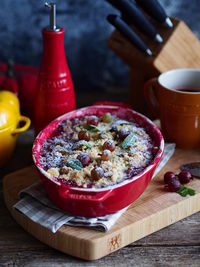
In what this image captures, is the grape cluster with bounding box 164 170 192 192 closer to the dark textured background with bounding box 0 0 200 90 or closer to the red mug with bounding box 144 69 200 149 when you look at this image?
the red mug with bounding box 144 69 200 149

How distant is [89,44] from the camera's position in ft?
5.82

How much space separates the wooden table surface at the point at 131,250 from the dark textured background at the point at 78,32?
80 cm

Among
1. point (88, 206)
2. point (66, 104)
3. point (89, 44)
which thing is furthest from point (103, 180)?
point (89, 44)

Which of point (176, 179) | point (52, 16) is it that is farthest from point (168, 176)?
point (52, 16)

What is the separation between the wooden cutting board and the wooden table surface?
0.01 m

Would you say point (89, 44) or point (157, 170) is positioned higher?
point (89, 44)

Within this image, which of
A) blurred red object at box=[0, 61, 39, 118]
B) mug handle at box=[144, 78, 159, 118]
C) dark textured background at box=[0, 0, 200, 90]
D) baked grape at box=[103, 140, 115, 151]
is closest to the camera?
baked grape at box=[103, 140, 115, 151]

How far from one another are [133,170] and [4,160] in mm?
415

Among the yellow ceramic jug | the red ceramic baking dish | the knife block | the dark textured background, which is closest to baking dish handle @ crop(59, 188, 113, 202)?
the red ceramic baking dish

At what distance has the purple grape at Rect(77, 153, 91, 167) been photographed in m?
1.07

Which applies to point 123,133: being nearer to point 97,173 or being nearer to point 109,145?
point 109,145

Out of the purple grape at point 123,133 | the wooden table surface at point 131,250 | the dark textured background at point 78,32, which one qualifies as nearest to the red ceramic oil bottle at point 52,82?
the purple grape at point 123,133

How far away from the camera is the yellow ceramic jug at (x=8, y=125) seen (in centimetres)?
126

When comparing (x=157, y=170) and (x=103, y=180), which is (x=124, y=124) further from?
(x=103, y=180)
